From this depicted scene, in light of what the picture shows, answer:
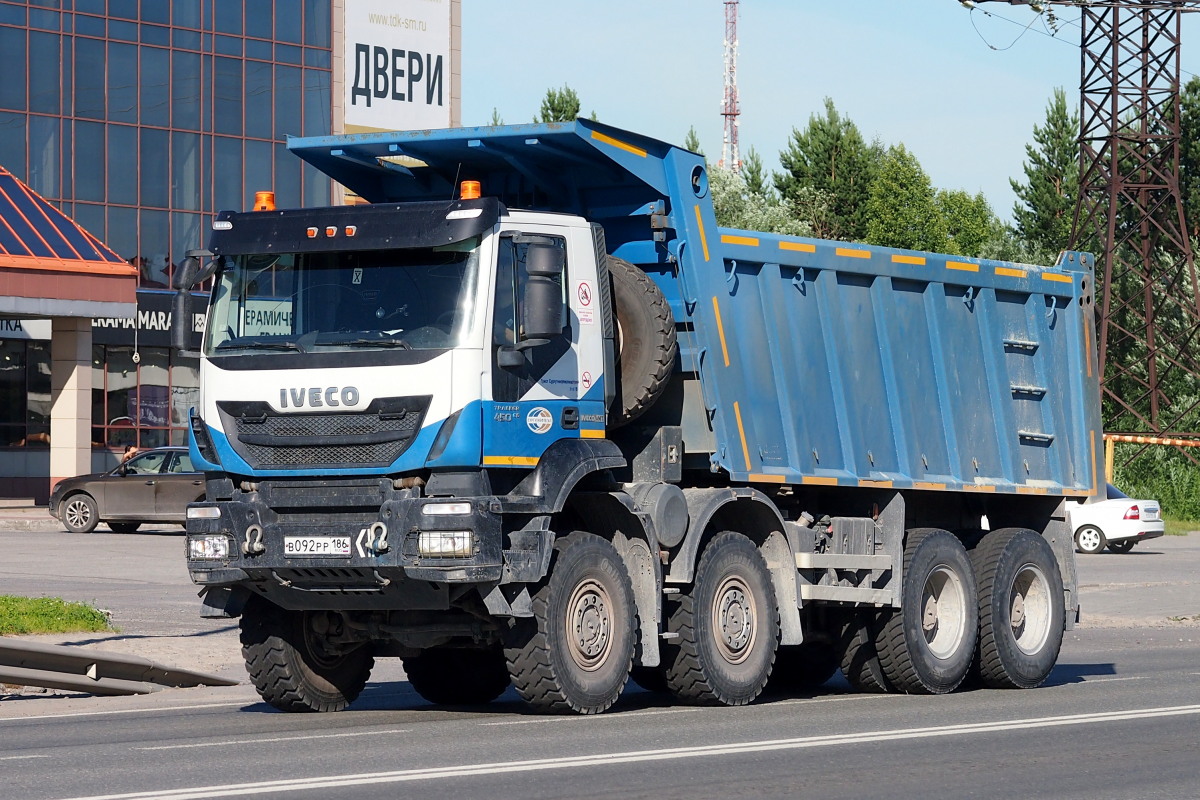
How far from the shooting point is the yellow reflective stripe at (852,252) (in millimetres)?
13547

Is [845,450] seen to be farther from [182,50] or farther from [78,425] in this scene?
[182,50]

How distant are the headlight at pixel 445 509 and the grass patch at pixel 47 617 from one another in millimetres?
6845

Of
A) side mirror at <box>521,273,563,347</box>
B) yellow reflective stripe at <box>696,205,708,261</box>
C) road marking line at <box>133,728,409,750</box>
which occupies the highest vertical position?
yellow reflective stripe at <box>696,205,708,261</box>

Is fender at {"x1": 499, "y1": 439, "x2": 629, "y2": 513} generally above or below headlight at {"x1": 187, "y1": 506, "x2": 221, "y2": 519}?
above

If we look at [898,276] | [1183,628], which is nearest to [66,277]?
[1183,628]

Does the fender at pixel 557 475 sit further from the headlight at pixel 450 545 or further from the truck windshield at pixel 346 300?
the truck windshield at pixel 346 300

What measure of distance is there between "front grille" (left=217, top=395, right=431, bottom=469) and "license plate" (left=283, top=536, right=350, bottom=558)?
1.35 ft

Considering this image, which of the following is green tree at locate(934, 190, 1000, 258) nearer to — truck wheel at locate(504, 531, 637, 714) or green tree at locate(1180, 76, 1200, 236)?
green tree at locate(1180, 76, 1200, 236)

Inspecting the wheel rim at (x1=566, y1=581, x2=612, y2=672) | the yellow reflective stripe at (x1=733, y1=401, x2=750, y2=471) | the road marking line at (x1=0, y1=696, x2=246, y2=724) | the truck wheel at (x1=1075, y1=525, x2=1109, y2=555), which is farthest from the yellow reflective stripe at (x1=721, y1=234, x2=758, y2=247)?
the truck wheel at (x1=1075, y1=525, x2=1109, y2=555)

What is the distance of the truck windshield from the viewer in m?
10.7

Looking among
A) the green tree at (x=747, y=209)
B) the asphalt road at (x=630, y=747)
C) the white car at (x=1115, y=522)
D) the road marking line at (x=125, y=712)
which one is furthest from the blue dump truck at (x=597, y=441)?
the green tree at (x=747, y=209)

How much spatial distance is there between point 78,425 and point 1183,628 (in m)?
25.7

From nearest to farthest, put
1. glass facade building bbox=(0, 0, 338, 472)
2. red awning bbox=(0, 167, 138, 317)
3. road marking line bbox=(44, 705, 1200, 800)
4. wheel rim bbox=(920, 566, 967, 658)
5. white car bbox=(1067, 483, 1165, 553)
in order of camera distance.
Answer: road marking line bbox=(44, 705, 1200, 800), wheel rim bbox=(920, 566, 967, 658), white car bbox=(1067, 483, 1165, 553), red awning bbox=(0, 167, 138, 317), glass facade building bbox=(0, 0, 338, 472)

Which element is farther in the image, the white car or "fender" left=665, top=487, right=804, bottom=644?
the white car
